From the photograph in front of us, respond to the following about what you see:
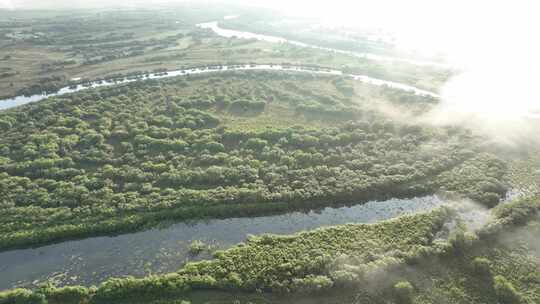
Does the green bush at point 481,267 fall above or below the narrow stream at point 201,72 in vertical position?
below

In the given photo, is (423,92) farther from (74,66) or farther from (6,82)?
(6,82)

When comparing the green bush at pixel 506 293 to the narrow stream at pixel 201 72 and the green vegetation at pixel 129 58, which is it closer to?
the narrow stream at pixel 201 72

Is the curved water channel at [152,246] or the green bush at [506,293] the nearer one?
the green bush at [506,293]

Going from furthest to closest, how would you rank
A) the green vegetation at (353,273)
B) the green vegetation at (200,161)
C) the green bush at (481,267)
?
the green vegetation at (200,161) < the green bush at (481,267) < the green vegetation at (353,273)

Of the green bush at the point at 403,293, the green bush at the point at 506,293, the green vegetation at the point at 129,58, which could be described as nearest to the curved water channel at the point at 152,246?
the green bush at the point at 403,293

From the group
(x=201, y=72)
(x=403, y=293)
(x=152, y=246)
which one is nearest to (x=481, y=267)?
(x=403, y=293)

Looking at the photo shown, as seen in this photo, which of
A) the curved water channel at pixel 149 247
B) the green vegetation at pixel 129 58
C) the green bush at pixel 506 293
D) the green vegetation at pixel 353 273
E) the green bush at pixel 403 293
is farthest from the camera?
the green vegetation at pixel 129 58

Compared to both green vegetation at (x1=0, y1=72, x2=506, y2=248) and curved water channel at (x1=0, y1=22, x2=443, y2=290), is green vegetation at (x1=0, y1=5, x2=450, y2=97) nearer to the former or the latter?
green vegetation at (x1=0, y1=72, x2=506, y2=248)
